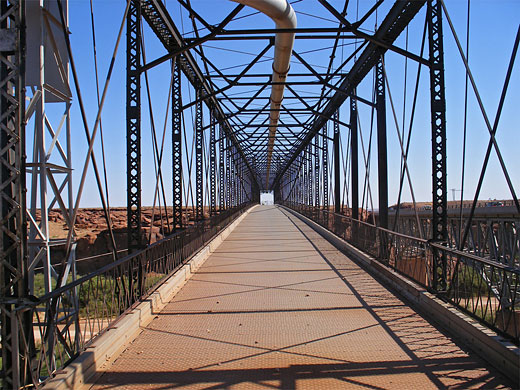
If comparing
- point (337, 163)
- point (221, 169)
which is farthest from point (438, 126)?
point (221, 169)

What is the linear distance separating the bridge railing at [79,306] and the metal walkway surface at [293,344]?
1.63ft

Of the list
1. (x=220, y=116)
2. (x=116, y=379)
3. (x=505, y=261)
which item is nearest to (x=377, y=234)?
(x=505, y=261)

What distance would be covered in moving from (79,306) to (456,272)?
16.9ft

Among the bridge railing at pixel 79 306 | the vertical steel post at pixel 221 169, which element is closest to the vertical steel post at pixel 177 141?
the bridge railing at pixel 79 306

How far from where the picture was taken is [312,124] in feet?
99.0

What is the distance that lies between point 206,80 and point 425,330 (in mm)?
14900

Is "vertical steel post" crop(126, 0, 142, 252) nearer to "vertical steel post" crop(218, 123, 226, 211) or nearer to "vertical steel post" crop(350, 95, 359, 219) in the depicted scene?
"vertical steel post" crop(350, 95, 359, 219)

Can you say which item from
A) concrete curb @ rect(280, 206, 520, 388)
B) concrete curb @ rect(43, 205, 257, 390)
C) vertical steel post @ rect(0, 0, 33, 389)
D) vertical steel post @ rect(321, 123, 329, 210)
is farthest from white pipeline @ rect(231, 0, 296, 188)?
vertical steel post @ rect(321, 123, 329, 210)

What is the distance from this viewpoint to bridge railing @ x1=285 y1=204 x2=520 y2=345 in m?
5.61

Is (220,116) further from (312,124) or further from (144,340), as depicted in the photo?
(144,340)

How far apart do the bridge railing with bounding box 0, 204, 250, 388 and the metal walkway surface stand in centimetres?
50

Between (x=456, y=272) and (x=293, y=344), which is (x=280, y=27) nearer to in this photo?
(x=456, y=272)

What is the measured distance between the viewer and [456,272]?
694 centimetres

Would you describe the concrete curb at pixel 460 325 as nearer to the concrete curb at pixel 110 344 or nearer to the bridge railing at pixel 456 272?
the bridge railing at pixel 456 272
